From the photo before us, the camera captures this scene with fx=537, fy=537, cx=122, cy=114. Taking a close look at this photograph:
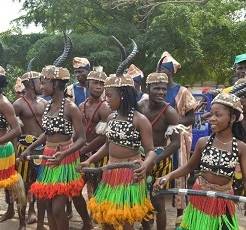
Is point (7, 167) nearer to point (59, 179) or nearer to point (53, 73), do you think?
point (59, 179)

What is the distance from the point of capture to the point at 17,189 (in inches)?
231

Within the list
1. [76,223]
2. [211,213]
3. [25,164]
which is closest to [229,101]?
[211,213]

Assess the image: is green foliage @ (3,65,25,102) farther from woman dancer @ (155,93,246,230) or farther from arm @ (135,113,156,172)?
woman dancer @ (155,93,246,230)

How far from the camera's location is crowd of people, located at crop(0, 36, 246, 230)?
3.94m

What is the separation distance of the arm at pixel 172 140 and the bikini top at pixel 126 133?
0.45 meters

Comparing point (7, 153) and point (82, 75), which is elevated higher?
point (82, 75)

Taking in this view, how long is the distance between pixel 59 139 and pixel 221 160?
6.24ft

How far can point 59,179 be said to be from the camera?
5.14 metres

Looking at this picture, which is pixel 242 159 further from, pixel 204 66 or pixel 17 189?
pixel 204 66

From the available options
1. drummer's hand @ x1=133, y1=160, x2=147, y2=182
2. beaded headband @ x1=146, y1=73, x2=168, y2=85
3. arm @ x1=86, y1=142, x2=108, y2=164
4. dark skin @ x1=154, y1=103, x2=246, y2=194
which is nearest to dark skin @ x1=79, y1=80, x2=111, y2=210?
beaded headband @ x1=146, y1=73, x2=168, y2=85

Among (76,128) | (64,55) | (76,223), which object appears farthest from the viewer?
(76,223)

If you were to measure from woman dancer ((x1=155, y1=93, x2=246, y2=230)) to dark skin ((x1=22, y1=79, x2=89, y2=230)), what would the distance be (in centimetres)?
131

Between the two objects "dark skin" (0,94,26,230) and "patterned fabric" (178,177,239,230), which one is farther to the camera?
"dark skin" (0,94,26,230)

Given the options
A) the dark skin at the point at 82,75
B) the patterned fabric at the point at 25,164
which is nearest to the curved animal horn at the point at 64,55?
the patterned fabric at the point at 25,164
